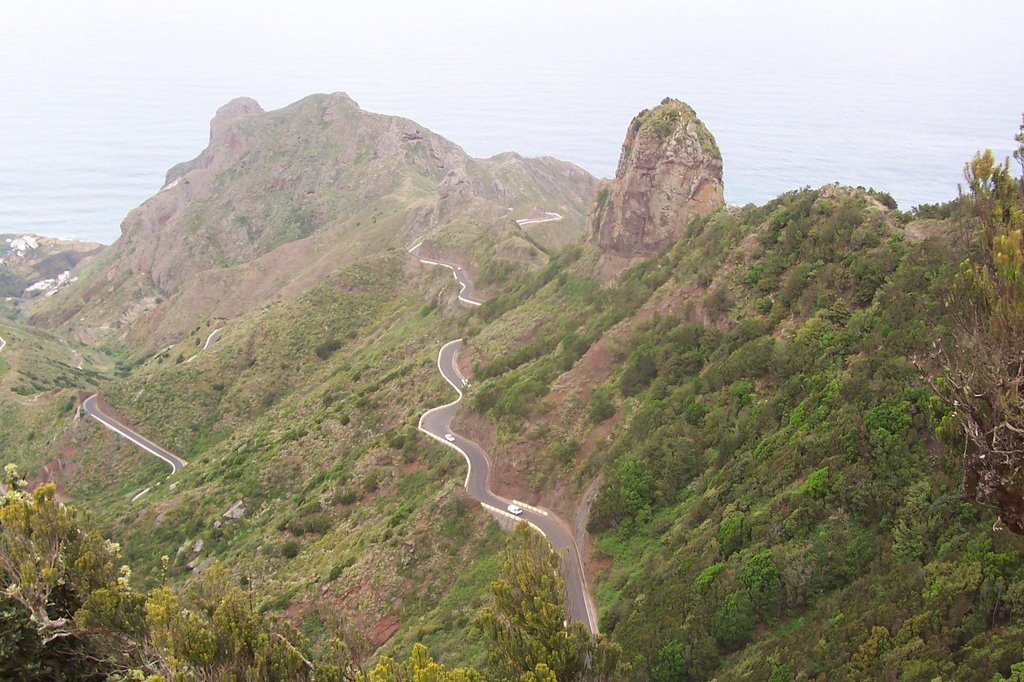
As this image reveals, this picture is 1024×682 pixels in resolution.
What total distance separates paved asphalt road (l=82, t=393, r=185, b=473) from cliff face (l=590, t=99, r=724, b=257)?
138ft

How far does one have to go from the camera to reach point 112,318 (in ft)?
390

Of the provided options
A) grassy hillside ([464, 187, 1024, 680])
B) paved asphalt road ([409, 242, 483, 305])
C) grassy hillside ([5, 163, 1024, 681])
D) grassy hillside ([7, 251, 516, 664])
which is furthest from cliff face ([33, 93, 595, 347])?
grassy hillside ([464, 187, 1024, 680])

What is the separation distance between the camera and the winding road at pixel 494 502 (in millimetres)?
26500

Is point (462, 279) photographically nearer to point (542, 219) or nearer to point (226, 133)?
point (542, 219)

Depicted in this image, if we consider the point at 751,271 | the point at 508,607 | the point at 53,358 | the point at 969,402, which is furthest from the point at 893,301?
the point at 53,358

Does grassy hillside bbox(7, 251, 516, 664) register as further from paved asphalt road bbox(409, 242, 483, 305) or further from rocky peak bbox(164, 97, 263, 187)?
rocky peak bbox(164, 97, 263, 187)

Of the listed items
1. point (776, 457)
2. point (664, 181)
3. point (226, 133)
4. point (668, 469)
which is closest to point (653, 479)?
point (668, 469)

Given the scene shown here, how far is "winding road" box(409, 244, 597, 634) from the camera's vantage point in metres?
26.5

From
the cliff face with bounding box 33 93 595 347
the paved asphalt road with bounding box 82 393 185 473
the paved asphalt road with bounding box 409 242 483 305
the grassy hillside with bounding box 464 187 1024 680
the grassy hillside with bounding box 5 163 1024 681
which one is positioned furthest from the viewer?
the cliff face with bounding box 33 93 595 347

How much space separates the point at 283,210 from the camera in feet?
417

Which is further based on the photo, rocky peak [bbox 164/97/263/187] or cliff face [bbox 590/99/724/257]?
rocky peak [bbox 164/97/263/187]

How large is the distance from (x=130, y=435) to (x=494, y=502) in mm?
45746

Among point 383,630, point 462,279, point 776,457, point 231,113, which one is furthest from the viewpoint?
point 231,113

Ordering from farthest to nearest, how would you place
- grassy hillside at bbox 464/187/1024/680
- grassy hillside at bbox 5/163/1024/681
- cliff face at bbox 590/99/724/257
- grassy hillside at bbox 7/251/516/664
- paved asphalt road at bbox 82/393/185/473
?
1. paved asphalt road at bbox 82/393/185/473
2. cliff face at bbox 590/99/724/257
3. grassy hillside at bbox 7/251/516/664
4. grassy hillside at bbox 5/163/1024/681
5. grassy hillside at bbox 464/187/1024/680
